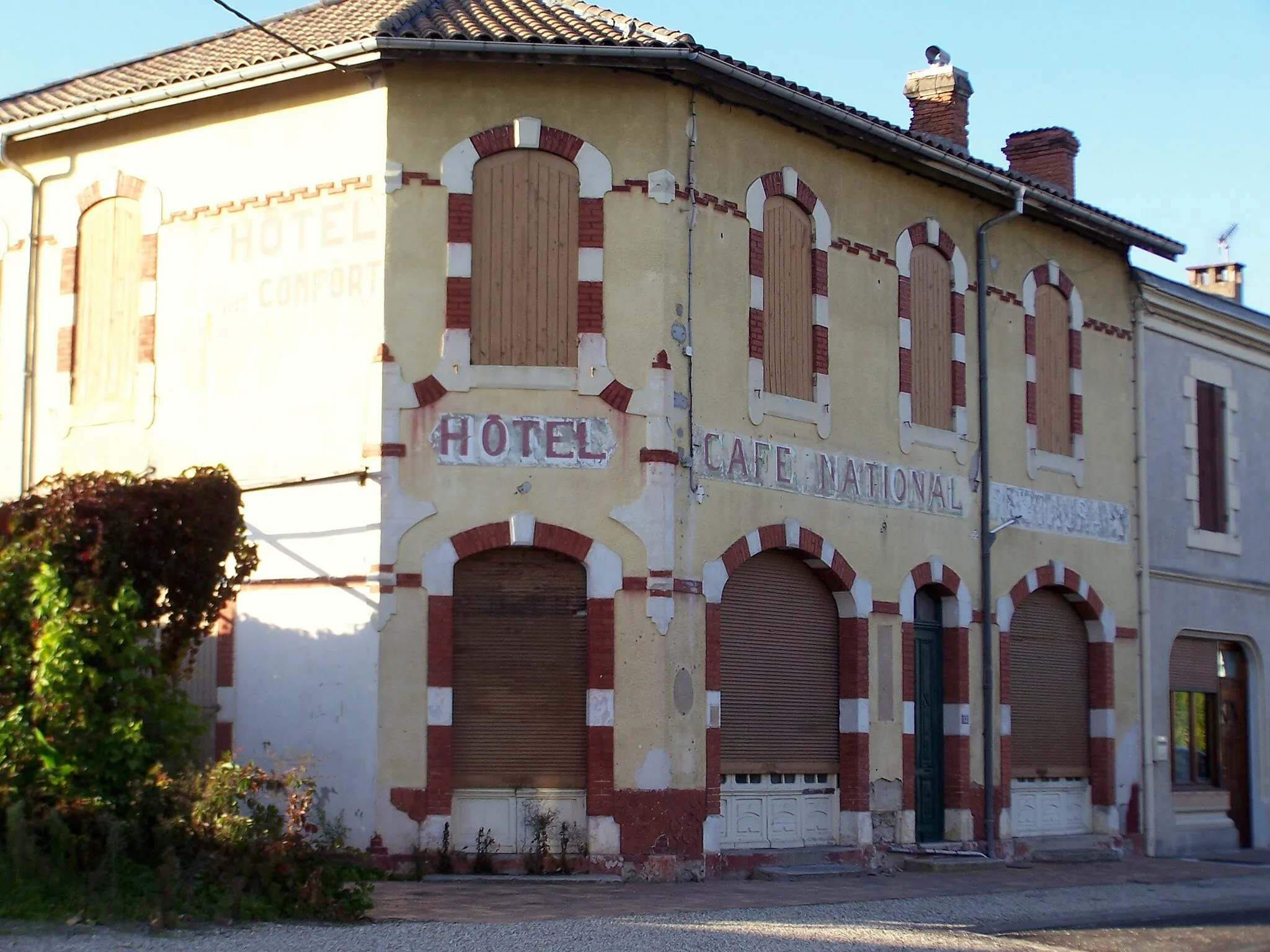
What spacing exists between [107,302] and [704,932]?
10163mm

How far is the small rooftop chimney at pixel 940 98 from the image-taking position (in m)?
23.1

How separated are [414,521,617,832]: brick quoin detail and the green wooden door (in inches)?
193

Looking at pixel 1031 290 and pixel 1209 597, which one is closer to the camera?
pixel 1031 290

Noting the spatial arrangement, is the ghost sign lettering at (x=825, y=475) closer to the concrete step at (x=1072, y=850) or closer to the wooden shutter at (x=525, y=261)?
the wooden shutter at (x=525, y=261)

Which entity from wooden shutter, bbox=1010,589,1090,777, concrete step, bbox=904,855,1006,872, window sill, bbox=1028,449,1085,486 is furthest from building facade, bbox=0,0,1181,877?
window sill, bbox=1028,449,1085,486

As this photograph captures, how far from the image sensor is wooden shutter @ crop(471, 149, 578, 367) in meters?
16.5

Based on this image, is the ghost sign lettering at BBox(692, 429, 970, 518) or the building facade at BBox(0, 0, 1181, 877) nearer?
the building facade at BBox(0, 0, 1181, 877)

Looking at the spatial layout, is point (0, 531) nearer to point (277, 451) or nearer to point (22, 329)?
point (277, 451)

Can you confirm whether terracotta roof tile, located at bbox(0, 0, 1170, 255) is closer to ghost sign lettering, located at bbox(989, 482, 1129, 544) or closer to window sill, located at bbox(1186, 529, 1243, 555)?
ghost sign lettering, located at bbox(989, 482, 1129, 544)

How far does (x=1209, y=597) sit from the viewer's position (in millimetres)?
24531

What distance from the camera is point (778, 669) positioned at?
17953mm

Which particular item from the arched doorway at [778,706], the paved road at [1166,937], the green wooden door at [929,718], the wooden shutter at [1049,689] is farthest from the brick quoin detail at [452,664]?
the wooden shutter at [1049,689]

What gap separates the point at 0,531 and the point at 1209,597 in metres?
17.3

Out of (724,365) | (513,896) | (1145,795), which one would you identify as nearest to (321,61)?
(724,365)
